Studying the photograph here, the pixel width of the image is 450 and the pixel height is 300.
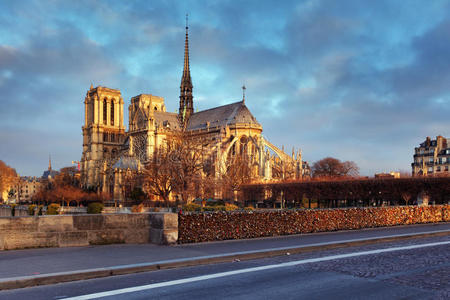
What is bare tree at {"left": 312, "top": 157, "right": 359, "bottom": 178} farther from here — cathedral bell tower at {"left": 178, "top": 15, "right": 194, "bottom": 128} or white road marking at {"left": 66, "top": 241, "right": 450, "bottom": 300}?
white road marking at {"left": 66, "top": 241, "right": 450, "bottom": 300}

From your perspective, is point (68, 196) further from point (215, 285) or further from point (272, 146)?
point (215, 285)

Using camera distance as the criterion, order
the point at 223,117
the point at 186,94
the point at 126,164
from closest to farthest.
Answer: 1. the point at 126,164
2. the point at 223,117
3. the point at 186,94

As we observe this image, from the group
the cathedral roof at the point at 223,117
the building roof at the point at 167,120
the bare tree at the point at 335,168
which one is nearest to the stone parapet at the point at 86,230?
the cathedral roof at the point at 223,117

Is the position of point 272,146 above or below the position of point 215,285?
above

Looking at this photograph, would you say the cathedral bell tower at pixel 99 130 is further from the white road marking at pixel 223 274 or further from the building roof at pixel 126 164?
the white road marking at pixel 223 274

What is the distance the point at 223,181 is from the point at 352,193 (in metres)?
13.5

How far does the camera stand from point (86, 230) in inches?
449

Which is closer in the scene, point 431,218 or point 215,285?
point 215,285

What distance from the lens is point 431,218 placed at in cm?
2012

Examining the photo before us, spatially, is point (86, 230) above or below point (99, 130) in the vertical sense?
below

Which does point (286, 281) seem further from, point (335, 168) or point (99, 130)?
point (99, 130)

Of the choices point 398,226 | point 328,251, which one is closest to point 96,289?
point 328,251

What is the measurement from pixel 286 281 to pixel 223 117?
75.5 metres

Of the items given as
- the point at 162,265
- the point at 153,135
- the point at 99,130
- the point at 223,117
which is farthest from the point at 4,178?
the point at 162,265
